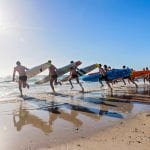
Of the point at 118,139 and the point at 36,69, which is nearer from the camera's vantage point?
the point at 118,139

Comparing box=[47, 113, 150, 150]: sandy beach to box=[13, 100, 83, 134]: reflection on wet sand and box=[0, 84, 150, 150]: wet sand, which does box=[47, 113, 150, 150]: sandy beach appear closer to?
box=[0, 84, 150, 150]: wet sand

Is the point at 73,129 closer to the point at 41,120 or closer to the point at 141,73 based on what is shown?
the point at 41,120

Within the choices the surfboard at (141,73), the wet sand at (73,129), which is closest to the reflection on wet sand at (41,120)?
the wet sand at (73,129)

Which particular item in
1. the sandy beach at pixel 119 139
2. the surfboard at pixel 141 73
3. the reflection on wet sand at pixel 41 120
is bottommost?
the sandy beach at pixel 119 139

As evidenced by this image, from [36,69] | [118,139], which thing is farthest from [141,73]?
[118,139]

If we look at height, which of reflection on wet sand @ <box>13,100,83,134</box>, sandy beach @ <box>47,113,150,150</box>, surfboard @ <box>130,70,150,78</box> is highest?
surfboard @ <box>130,70,150,78</box>

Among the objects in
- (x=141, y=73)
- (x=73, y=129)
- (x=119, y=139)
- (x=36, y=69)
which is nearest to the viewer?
(x=119, y=139)

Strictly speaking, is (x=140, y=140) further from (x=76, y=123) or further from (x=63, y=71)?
(x=63, y=71)

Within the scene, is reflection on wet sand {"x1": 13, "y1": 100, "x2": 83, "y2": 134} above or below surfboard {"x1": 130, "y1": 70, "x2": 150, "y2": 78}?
below

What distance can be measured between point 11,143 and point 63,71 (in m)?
23.2

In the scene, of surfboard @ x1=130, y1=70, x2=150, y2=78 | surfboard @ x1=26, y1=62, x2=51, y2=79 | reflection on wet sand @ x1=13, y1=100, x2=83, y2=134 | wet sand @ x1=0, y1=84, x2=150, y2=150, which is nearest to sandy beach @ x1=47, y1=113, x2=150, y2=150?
wet sand @ x1=0, y1=84, x2=150, y2=150

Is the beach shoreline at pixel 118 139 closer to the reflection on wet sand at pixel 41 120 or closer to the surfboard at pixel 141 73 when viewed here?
the reflection on wet sand at pixel 41 120

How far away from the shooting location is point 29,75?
85.4ft

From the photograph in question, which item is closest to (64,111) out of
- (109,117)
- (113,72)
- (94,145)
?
(109,117)
